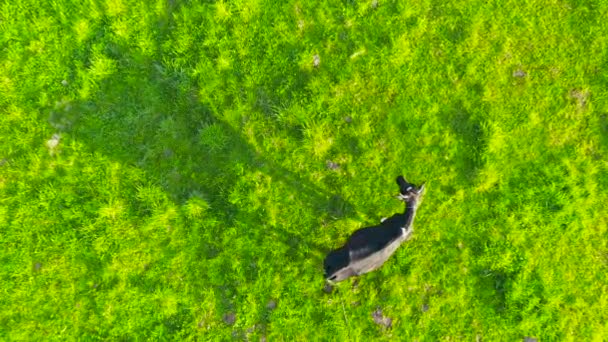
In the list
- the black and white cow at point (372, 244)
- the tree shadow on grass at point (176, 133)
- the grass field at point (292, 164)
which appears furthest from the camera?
the tree shadow on grass at point (176, 133)

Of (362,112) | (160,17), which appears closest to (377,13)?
(362,112)

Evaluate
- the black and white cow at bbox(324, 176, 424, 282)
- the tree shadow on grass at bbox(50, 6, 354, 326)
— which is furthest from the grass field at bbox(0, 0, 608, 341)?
the black and white cow at bbox(324, 176, 424, 282)

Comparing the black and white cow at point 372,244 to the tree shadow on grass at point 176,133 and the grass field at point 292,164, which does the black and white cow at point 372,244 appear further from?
the tree shadow on grass at point 176,133

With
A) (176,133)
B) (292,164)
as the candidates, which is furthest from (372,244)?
(176,133)

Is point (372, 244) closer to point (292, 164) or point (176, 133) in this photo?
point (292, 164)

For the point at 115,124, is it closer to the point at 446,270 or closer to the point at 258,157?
the point at 258,157

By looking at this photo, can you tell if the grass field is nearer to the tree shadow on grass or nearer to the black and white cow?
the tree shadow on grass

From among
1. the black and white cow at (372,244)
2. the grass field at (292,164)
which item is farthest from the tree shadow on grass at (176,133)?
the black and white cow at (372,244)
